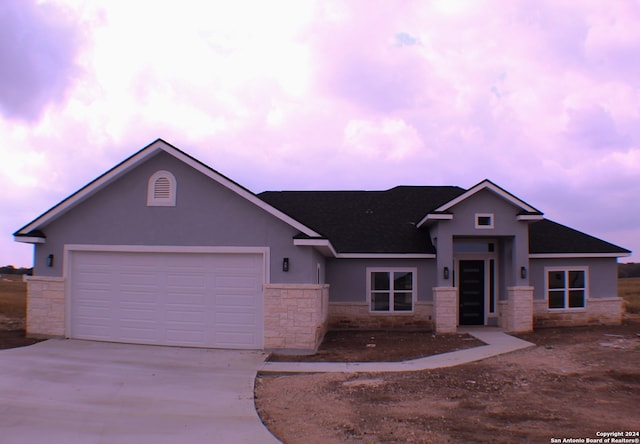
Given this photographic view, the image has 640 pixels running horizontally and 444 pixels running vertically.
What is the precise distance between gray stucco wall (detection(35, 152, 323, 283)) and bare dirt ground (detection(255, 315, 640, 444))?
3.23m

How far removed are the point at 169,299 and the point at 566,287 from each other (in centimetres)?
1396

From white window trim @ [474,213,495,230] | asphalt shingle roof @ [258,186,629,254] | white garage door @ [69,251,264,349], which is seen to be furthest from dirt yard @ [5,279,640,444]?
asphalt shingle roof @ [258,186,629,254]

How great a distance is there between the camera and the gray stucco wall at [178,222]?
13617 mm

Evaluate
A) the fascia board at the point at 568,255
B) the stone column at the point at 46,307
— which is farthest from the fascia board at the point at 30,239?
the fascia board at the point at 568,255

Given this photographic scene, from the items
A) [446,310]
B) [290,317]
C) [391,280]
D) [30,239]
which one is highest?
[30,239]

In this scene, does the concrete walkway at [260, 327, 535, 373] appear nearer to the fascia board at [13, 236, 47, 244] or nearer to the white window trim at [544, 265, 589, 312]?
the white window trim at [544, 265, 589, 312]

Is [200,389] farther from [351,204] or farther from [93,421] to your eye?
[351,204]

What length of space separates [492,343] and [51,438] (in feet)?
38.8

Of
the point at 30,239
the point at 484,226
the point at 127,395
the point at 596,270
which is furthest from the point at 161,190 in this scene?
the point at 596,270

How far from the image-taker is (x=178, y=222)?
45.4ft

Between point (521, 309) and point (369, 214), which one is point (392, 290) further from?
point (521, 309)

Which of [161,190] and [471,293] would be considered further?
[471,293]

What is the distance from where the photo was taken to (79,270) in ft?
47.1

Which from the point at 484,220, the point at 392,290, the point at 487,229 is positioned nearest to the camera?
the point at 487,229
